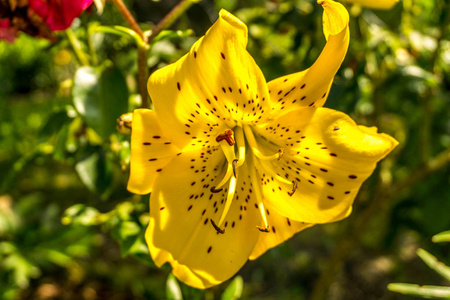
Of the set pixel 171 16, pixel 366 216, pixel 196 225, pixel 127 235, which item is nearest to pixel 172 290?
pixel 127 235

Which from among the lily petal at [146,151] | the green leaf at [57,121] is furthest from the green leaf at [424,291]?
the green leaf at [57,121]

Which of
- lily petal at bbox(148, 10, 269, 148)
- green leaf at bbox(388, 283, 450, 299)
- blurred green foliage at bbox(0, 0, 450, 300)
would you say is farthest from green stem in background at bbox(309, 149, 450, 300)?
lily petal at bbox(148, 10, 269, 148)

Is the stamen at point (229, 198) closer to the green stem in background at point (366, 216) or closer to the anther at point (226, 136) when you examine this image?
the anther at point (226, 136)

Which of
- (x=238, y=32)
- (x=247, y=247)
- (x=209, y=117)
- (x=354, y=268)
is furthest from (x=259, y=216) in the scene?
(x=354, y=268)

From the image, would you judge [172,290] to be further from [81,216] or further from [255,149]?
[255,149]

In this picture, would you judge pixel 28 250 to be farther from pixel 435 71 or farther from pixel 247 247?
pixel 435 71
